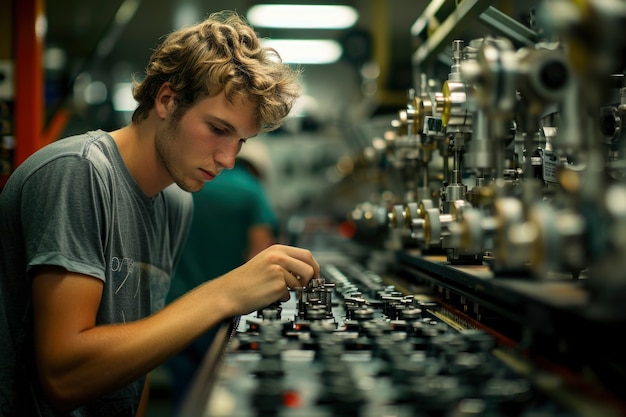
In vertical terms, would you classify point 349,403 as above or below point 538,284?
below

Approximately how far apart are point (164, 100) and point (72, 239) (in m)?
0.50

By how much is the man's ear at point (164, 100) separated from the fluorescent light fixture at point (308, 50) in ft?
15.5

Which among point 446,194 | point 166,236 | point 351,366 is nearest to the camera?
point 351,366

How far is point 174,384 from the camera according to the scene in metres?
3.19

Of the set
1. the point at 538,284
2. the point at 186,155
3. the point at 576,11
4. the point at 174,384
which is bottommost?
A: the point at 174,384

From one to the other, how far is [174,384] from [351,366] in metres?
2.42

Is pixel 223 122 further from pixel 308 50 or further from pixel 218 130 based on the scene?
pixel 308 50

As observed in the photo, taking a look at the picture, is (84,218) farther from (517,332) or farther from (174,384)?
(174,384)

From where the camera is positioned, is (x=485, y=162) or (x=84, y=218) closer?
(x=485, y=162)

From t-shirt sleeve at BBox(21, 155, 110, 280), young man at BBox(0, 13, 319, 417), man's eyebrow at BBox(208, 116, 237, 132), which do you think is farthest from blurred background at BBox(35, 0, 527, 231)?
t-shirt sleeve at BBox(21, 155, 110, 280)

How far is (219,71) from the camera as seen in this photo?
1.58 metres

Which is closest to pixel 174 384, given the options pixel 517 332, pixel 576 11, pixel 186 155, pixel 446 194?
pixel 186 155

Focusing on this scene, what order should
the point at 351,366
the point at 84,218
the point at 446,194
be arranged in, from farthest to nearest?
the point at 446,194 < the point at 84,218 < the point at 351,366

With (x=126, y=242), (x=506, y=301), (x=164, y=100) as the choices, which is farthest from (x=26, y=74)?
(x=506, y=301)
